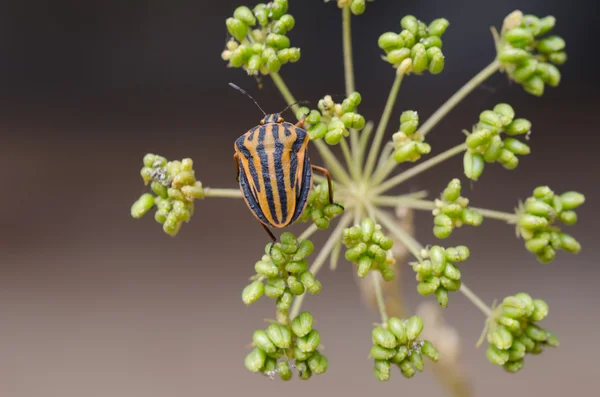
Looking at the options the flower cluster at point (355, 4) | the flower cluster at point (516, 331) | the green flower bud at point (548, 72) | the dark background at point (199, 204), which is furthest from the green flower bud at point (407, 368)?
the dark background at point (199, 204)

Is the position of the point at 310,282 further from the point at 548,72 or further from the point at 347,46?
the point at 548,72

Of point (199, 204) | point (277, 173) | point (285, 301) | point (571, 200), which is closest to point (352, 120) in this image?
point (277, 173)

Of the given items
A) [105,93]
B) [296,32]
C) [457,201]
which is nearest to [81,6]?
[105,93]

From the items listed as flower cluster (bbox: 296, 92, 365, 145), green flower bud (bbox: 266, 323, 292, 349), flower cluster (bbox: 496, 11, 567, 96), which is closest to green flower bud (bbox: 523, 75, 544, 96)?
flower cluster (bbox: 496, 11, 567, 96)

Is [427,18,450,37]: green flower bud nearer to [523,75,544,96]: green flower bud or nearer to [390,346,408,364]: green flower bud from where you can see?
[523,75,544,96]: green flower bud

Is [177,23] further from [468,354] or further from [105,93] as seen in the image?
[468,354]
